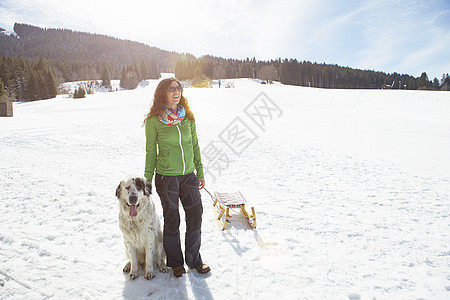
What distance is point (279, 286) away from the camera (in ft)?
11.2

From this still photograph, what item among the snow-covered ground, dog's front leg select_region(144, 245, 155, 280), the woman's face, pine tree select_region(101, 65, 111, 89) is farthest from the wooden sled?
pine tree select_region(101, 65, 111, 89)

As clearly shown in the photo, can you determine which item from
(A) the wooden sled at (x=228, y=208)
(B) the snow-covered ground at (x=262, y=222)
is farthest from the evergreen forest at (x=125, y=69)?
(A) the wooden sled at (x=228, y=208)

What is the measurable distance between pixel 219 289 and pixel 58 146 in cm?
1183

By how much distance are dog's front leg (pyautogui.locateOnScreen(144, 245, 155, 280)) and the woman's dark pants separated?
21 centimetres

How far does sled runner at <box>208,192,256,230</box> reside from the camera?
514 centimetres

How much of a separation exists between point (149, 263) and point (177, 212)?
2.79ft

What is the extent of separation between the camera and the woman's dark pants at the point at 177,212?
3.23 metres

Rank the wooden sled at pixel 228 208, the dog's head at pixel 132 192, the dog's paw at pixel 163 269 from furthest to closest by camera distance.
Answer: the wooden sled at pixel 228 208, the dog's paw at pixel 163 269, the dog's head at pixel 132 192

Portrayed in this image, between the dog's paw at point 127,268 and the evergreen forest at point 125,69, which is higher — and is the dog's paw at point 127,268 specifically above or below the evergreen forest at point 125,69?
below

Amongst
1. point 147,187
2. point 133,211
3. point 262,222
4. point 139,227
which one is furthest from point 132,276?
point 262,222

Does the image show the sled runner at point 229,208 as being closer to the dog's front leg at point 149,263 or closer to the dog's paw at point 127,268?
the dog's front leg at point 149,263

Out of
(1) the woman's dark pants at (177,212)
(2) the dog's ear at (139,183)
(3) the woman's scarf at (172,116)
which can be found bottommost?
(1) the woman's dark pants at (177,212)

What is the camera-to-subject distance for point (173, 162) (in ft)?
10.4

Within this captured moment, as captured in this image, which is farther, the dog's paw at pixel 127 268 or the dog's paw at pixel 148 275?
the dog's paw at pixel 127 268
